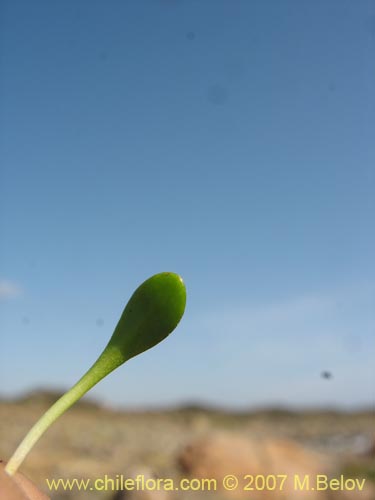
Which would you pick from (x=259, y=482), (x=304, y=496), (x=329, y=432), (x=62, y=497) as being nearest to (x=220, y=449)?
(x=259, y=482)

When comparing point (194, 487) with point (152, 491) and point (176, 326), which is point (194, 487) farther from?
point (176, 326)
